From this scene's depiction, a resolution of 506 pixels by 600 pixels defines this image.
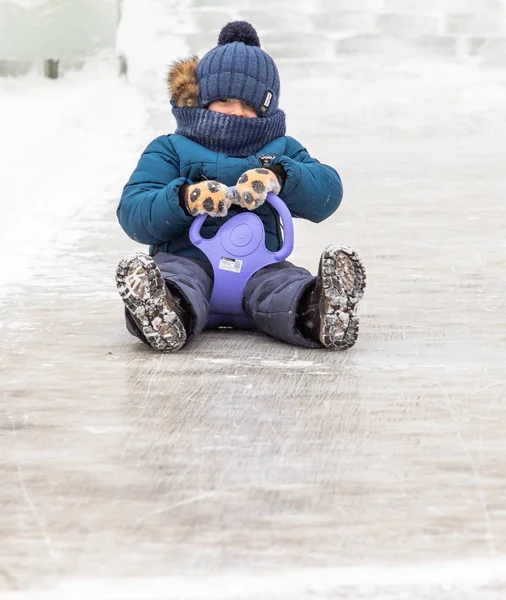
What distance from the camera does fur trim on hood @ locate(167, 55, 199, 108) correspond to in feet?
9.20

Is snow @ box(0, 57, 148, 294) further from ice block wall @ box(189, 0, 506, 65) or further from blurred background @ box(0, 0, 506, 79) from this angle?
ice block wall @ box(189, 0, 506, 65)

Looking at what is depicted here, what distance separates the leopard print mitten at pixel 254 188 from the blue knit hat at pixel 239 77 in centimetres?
30

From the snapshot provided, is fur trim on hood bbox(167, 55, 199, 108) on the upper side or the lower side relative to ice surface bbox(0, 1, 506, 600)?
upper

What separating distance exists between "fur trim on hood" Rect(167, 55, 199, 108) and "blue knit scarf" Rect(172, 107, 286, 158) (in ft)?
0.10

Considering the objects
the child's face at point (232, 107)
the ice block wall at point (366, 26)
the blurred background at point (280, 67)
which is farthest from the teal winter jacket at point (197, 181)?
the ice block wall at point (366, 26)

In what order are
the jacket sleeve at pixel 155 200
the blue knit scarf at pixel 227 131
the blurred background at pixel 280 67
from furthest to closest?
the blurred background at pixel 280 67 < the blue knit scarf at pixel 227 131 < the jacket sleeve at pixel 155 200

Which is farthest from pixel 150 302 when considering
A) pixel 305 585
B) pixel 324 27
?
pixel 324 27

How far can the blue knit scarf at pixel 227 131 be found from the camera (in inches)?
108

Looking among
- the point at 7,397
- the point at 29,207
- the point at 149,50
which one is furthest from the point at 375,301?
the point at 149,50

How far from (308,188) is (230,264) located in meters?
0.27

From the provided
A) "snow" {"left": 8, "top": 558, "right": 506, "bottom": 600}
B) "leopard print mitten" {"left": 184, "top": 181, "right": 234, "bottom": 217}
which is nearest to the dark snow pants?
"leopard print mitten" {"left": 184, "top": 181, "right": 234, "bottom": 217}

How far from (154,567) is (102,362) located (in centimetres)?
104

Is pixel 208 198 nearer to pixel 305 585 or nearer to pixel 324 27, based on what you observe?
Result: pixel 305 585

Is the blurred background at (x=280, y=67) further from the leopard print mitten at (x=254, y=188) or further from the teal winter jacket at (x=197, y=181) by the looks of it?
the leopard print mitten at (x=254, y=188)
